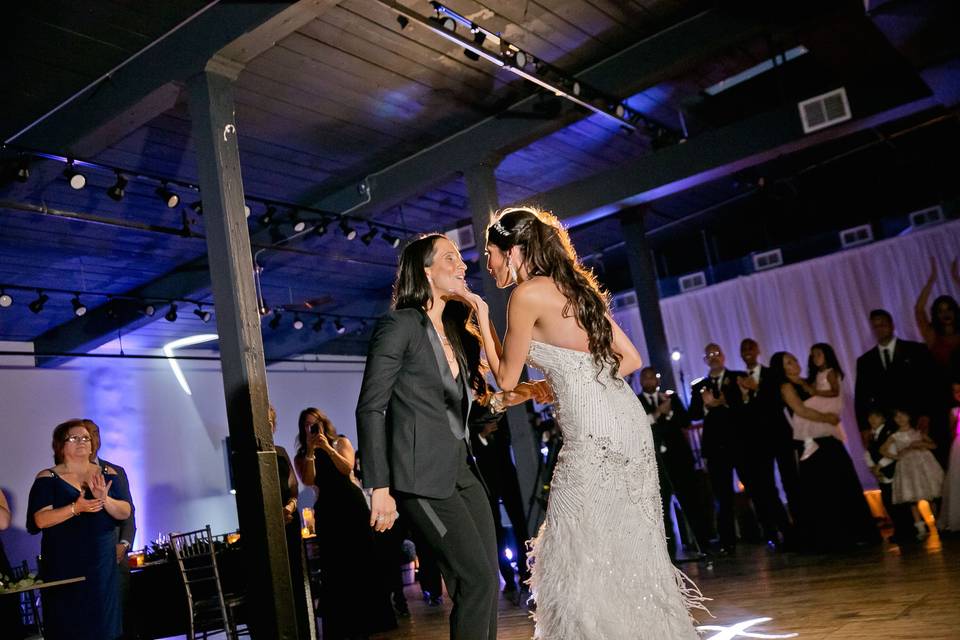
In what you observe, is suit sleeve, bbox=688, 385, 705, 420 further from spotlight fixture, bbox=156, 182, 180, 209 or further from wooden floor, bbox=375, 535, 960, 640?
spotlight fixture, bbox=156, 182, 180, 209

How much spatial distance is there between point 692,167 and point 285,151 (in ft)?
11.9

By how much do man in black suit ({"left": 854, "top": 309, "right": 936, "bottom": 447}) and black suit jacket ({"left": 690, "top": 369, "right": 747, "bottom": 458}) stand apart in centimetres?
105

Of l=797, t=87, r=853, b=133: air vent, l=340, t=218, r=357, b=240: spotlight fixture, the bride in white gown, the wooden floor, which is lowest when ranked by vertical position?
the wooden floor

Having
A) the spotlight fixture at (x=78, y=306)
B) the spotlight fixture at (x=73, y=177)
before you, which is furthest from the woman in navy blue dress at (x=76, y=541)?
the spotlight fixture at (x=78, y=306)

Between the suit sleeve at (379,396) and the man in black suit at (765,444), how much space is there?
16.1 feet

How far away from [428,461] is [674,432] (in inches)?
208

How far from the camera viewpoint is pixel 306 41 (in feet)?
18.9

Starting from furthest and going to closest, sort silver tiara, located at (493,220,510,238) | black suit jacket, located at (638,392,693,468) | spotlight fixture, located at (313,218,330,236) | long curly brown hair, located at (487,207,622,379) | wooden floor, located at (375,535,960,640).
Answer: spotlight fixture, located at (313,218,330,236) < black suit jacket, located at (638,392,693,468) < wooden floor, located at (375,535,960,640) < silver tiara, located at (493,220,510,238) < long curly brown hair, located at (487,207,622,379)

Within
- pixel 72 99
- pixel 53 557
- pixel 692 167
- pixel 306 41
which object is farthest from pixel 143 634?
pixel 692 167

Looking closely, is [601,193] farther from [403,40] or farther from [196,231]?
[196,231]

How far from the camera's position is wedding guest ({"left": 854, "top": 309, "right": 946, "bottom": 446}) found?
21.9 ft

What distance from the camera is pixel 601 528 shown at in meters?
2.52

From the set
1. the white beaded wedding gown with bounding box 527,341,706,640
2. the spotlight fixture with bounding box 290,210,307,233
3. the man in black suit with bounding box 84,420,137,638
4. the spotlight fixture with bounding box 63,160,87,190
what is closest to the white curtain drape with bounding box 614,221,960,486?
the spotlight fixture with bounding box 290,210,307,233

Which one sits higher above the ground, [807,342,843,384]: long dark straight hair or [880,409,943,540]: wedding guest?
[807,342,843,384]: long dark straight hair
